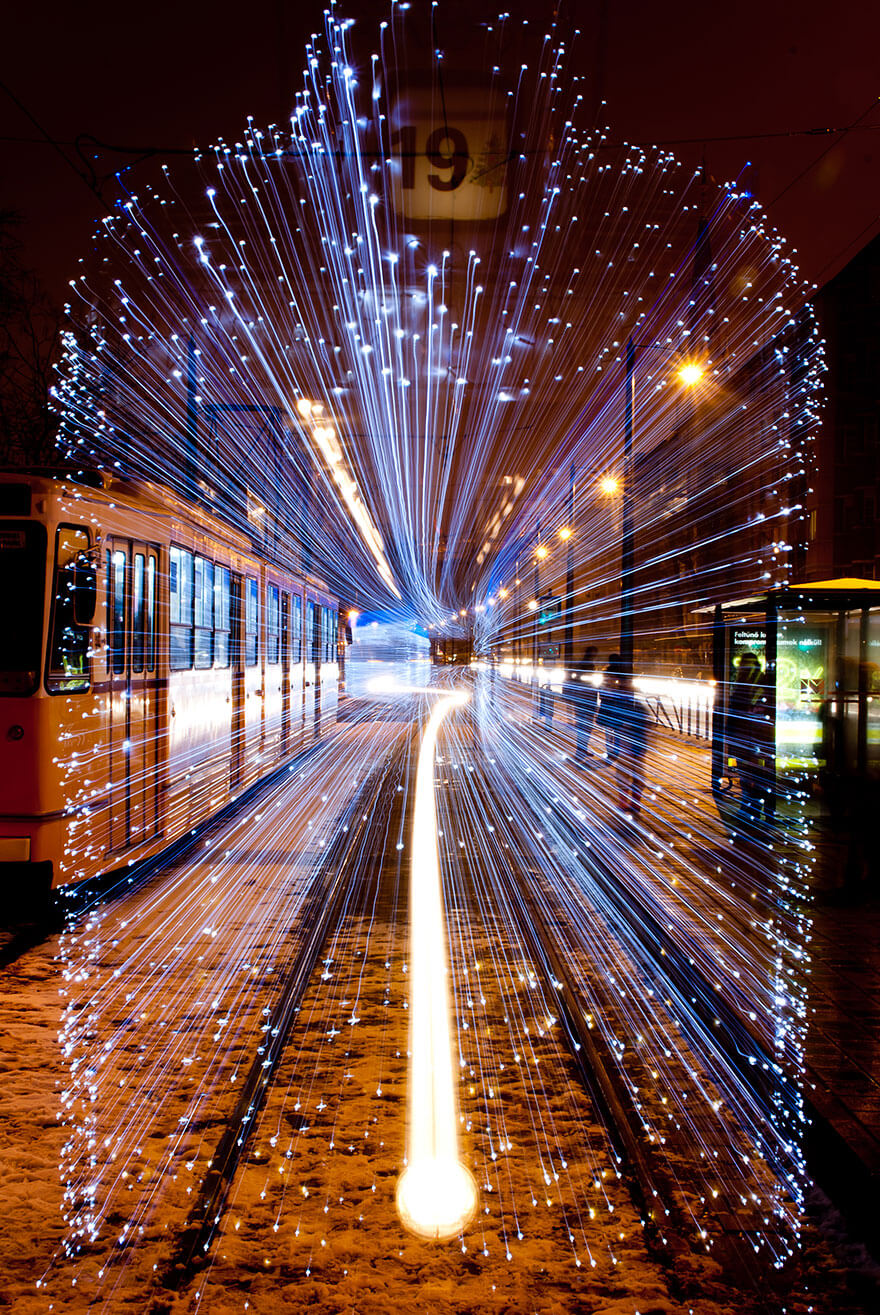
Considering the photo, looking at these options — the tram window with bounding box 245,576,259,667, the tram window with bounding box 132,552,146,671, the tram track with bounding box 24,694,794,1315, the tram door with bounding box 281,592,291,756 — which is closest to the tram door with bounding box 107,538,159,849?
the tram window with bounding box 132,552,146,671

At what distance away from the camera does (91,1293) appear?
2.80 metres

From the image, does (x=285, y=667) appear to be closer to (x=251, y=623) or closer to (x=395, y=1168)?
(x=251, y=623)

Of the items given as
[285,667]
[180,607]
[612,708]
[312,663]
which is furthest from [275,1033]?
[612,708]

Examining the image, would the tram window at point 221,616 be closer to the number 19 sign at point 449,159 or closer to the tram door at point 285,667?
the tram door at point 285,667

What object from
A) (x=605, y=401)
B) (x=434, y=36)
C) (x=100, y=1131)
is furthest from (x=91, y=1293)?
(x=605, y=401)

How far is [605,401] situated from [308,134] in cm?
1418

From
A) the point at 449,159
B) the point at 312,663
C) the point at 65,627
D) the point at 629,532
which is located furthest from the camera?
the point at 312,663

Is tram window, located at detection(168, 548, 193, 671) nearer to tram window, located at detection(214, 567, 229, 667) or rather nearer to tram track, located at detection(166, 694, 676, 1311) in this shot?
tram window, located at detection(214, 567, 229, 667)

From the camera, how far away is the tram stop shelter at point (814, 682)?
9.61m

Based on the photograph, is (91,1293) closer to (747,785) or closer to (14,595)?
(14,595)

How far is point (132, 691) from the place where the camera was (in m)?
7.77

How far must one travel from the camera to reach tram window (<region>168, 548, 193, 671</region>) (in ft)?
28.5

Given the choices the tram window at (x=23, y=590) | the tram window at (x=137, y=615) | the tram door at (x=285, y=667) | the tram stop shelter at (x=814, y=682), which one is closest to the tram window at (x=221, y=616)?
the tram window at (x=137, y=615)

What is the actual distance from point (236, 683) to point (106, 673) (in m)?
4.50
